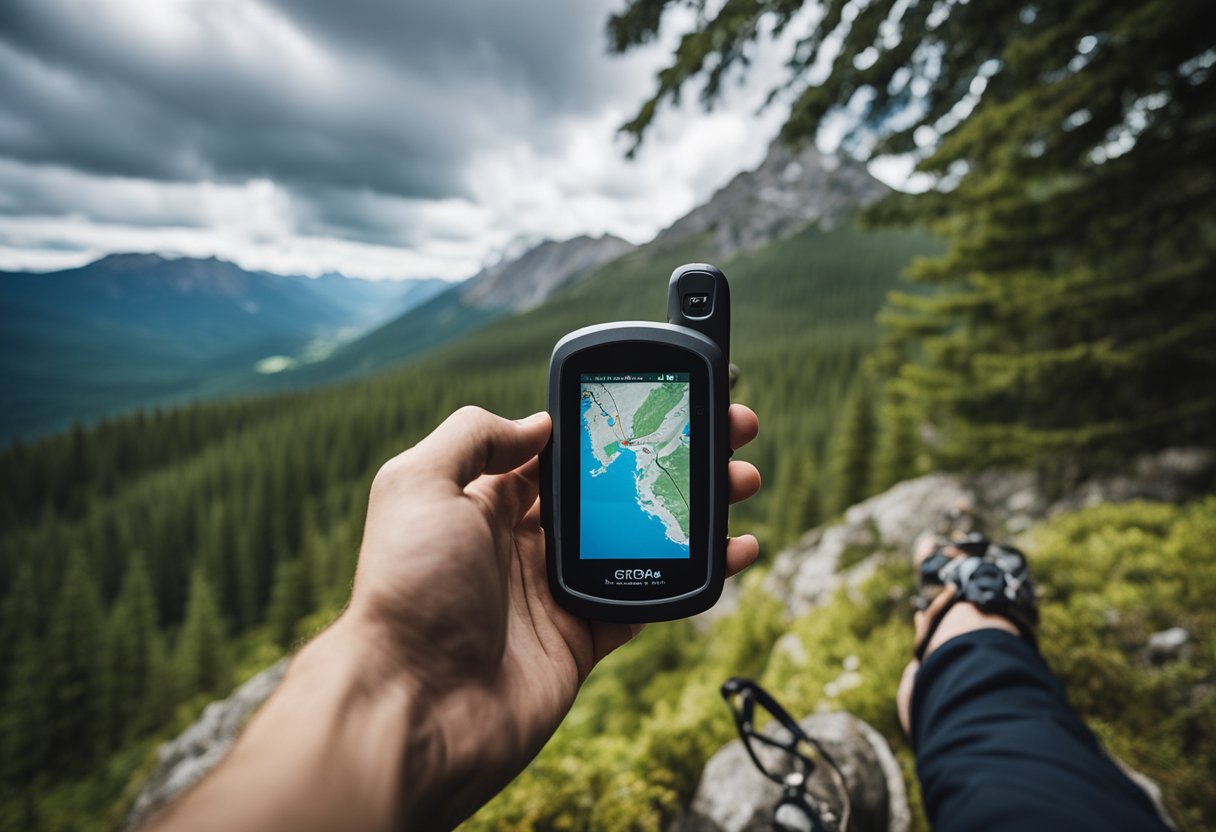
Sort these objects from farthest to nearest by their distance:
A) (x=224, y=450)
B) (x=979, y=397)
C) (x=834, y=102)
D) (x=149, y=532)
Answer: (x=224, y=450) < (x=149, y=532) < (x=979, y=397) < (x=834, y=102)

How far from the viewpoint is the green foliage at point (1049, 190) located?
5148mm

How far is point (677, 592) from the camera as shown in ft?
8.25

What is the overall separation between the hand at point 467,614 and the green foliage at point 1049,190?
4.37m

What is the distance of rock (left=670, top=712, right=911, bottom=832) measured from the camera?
9.96 ft

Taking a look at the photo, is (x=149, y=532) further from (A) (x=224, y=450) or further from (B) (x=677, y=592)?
(B) (x=677, y=592)

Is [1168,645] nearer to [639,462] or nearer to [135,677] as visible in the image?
[639,462]

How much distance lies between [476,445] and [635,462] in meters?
0.80

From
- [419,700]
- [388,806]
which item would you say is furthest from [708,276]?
[388,806]

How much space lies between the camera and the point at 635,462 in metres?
2.59

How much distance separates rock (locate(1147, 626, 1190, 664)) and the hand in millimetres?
3986

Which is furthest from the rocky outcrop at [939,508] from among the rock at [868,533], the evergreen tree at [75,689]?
the evergreen tree at [75,689]

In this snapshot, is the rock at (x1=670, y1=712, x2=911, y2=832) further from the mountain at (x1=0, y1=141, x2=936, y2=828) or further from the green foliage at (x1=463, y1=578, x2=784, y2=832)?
the mountain at (x1=0, y1=141, x2=936, y2=828)

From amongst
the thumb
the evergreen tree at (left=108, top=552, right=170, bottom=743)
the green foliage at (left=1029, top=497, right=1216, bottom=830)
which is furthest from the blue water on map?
the evergreen tree at (left=108, top=552, right=170, bottom=743)

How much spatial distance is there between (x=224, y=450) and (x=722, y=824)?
9666cm
